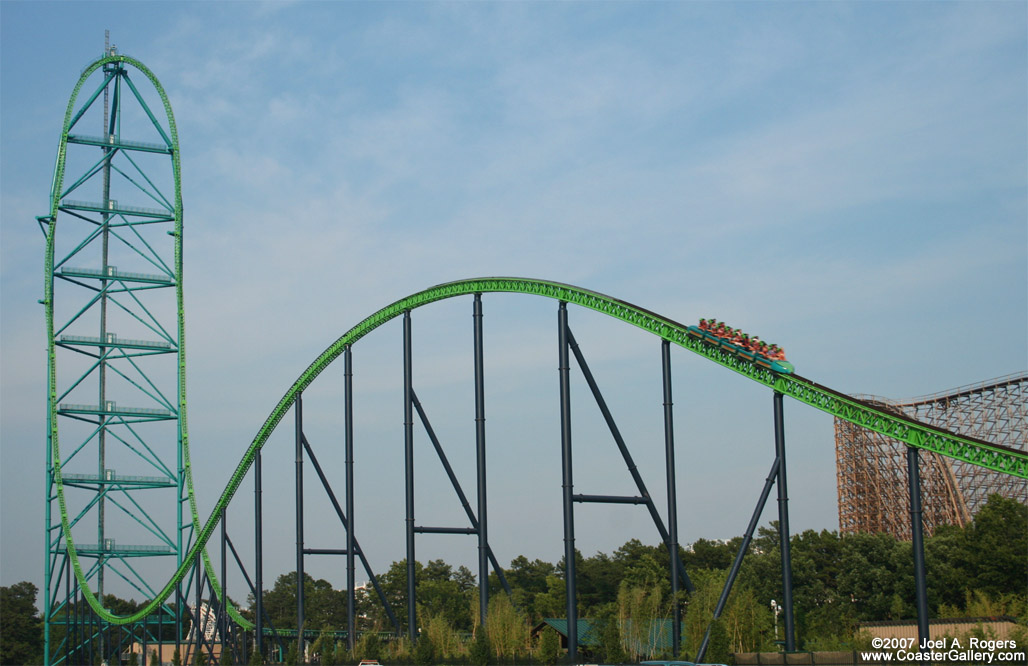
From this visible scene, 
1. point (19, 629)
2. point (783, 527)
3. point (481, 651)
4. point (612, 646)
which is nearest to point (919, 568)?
point (783, 527)

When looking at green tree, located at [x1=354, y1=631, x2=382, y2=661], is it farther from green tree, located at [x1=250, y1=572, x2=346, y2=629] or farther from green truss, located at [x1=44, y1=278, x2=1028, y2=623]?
green tree, located at [x1=250, y1=572, x2=346, y2=629]

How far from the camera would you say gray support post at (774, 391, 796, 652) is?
20766 millimetres

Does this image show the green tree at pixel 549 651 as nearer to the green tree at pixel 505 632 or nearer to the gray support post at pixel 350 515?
the green tree at pixel 505 632

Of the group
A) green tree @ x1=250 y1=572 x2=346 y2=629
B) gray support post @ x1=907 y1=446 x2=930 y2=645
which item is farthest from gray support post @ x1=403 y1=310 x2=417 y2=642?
green tree @ x1=250 y1=572 x2=346 y2=629

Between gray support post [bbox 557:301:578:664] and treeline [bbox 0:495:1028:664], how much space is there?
81 cm

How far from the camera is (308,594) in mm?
83062

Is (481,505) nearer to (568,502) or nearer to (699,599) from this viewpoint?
(568,502)

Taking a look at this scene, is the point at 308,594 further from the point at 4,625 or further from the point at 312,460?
the point at 312,460

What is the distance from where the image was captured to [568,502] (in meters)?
24.0

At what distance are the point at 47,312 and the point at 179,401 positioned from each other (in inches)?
260

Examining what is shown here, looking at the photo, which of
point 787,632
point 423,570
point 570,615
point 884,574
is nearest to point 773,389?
point 787,632

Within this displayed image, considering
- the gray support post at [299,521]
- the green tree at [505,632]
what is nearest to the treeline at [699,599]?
the green tree at [505,632]

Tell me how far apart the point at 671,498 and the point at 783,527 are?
266 centimetres

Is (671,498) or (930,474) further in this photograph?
(930,474)
